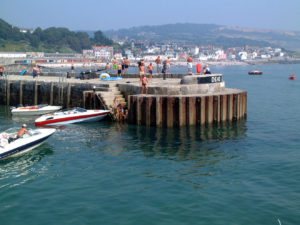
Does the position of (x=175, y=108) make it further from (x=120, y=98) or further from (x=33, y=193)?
(x=33, y=193)

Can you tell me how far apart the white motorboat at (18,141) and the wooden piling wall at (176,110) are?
787 cm

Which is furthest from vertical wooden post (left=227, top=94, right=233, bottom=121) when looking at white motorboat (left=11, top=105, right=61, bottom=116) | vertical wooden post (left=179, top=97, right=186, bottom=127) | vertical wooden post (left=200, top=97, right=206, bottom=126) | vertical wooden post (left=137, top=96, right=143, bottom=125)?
white motorboat (left=11, top=105, right=61, bottom=116)

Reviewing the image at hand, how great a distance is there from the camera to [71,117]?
30.2 meters

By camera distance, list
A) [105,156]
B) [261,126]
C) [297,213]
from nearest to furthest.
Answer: [297,213] → [105,156] → [261,126]

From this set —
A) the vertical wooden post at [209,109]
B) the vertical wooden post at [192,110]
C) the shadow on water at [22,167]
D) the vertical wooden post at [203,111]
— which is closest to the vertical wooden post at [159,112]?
the vertical wooden post at [192,110]

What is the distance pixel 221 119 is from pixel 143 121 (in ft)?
19.6

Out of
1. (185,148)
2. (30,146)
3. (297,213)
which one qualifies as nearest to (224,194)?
(297,213)

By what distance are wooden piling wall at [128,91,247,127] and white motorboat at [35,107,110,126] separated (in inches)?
113

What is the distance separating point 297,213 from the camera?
14.3 m

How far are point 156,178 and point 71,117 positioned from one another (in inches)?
555

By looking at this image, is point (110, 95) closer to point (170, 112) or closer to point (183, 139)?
point (170, 112)

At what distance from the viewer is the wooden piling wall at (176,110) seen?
28.1 metres

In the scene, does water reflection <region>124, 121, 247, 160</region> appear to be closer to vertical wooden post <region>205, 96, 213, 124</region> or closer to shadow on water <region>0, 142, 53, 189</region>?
vertical wooden post <region>205, 96, 213, 124</region>

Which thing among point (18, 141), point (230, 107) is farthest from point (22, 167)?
point (230, 107)
